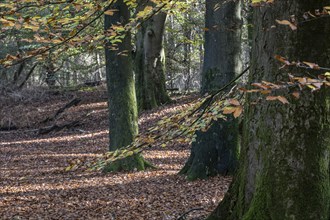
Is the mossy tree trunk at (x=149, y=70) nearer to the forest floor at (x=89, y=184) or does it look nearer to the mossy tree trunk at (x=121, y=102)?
the forest floor at (x=89, y=184)

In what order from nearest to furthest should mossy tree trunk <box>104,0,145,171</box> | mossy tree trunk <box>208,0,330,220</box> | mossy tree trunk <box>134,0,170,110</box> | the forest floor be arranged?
1. mossy tree trunk <box>208,0,330,220</box>
2. the forest floor
3. mossy tree trunk <box>104,0,145,171</box>
4. mossy tree trunk <box>134,0,170,110</box>

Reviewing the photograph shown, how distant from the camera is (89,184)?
10344 millimetres

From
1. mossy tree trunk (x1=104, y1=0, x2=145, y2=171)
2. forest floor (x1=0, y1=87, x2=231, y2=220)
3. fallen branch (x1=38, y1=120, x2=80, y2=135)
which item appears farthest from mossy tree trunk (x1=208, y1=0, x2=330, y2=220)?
fallen branch (x1=38, y1=120, x2=80, y2=135)

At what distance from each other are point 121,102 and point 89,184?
2.15m

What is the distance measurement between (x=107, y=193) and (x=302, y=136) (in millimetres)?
5938

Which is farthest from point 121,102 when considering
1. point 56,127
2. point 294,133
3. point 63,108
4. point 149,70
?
point 63,108

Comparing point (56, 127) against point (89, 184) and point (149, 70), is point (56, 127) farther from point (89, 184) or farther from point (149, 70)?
point (89, 184)

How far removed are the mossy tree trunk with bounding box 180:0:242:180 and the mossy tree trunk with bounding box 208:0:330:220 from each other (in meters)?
5.04

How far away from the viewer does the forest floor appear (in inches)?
306

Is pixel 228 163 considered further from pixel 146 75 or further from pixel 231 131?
pixel 146 75

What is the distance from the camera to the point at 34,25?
483cm

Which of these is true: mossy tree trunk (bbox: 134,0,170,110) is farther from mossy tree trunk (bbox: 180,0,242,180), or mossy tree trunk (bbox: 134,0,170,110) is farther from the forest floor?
mossy tree trunk (bbox: 180,0,242,180)

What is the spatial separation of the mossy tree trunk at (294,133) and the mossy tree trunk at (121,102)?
24.0ft

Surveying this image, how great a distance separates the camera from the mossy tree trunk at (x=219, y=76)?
908 centimetres
